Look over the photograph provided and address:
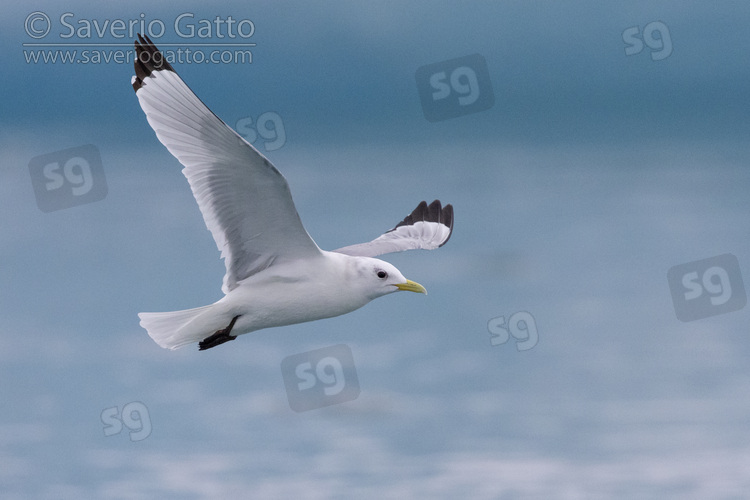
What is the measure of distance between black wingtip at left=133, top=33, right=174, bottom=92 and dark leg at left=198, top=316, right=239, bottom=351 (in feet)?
7.06

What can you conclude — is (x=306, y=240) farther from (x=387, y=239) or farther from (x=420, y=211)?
(x=420, y=211)

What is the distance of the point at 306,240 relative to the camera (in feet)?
27.9

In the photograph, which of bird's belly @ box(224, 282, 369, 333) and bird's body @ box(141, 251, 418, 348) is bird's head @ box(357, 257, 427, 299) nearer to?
bird's body @ box(141, 251, 418, 348)

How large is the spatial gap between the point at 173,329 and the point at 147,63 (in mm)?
2327

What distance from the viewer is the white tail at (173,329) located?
29.0ft

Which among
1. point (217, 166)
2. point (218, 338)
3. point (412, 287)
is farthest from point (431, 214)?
point (217, 166)

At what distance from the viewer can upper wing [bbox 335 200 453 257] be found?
10375mm

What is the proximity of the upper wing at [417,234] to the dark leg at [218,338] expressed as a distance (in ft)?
5.72

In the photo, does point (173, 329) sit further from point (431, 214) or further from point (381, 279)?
point (431, 214)

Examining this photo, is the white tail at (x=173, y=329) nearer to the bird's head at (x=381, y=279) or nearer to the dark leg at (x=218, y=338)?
the dark leg at (x=218, y=338)

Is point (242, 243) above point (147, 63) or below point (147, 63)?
below

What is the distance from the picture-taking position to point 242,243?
8.63 meters

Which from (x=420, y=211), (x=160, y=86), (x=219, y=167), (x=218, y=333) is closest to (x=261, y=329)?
(x=218, y=333)

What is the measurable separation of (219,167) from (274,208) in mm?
549
